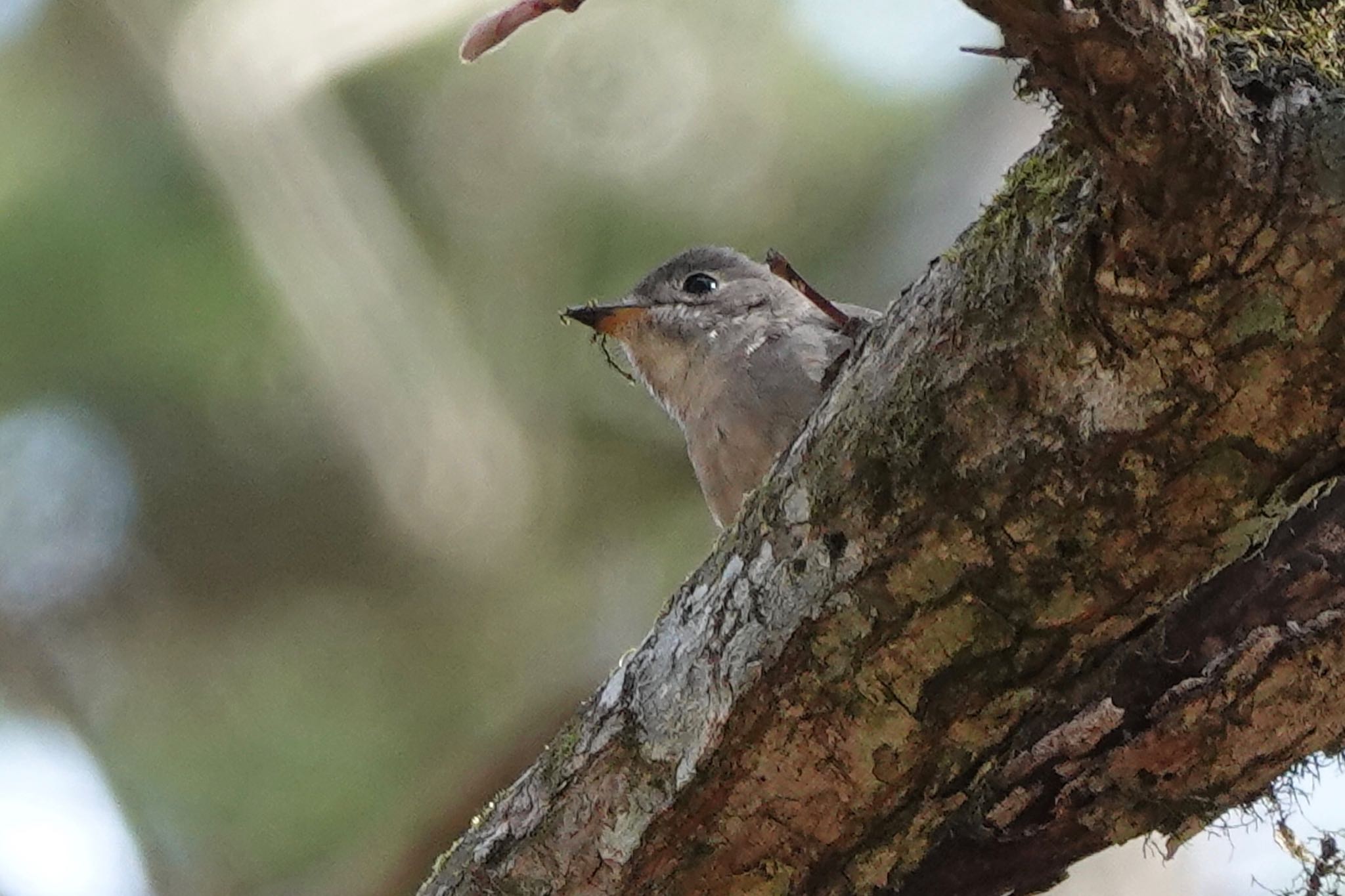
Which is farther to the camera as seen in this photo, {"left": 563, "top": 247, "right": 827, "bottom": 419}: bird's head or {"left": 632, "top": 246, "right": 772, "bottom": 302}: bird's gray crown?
{"left": 632, "top": 246, "right": 772, "bottom": 302}: bird's gray crown

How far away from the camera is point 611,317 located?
295 centimetres

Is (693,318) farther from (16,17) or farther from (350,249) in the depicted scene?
(16,17)

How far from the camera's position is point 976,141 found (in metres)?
3.32

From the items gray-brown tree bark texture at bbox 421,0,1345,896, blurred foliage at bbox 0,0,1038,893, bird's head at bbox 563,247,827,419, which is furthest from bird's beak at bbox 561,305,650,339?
gray-brown tree bark texture at bbox 421,0,1345,896

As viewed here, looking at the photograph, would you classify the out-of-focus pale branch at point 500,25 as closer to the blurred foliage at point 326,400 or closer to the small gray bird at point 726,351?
the small gray bird at point 726,351

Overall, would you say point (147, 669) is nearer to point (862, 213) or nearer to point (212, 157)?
point (212, 157)

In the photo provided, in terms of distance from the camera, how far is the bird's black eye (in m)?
3.03

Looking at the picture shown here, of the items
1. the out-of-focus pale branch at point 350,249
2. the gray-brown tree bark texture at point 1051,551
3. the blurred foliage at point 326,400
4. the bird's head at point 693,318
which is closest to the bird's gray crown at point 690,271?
the bird's head at point 693,318

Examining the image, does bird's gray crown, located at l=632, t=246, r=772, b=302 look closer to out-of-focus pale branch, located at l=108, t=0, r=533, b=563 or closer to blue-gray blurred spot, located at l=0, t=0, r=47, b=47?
out-of-focus pale branch, located at l=108, t=0, r=533, b=563

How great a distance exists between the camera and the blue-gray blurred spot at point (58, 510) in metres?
3.12

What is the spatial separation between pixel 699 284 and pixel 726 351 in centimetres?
28

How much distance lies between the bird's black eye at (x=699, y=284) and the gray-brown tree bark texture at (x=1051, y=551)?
4.55 ft

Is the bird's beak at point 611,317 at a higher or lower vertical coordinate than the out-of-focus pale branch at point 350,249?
lower

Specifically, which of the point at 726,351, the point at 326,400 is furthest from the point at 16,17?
the point at 726,351
